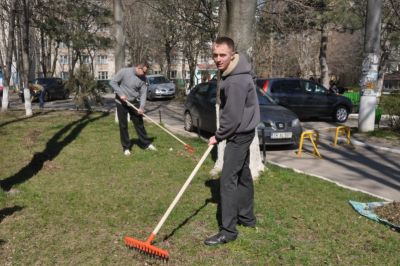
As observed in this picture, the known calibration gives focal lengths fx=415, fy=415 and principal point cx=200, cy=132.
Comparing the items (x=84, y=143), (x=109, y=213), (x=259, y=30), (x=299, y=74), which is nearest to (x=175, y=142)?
(x=84, y=143)

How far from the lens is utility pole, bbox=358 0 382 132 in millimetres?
11727

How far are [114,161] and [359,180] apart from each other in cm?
444

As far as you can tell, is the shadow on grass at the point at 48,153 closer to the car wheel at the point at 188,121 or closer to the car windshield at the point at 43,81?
the car wheel at the point at 188,121

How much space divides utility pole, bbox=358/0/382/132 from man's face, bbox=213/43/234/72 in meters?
8.98

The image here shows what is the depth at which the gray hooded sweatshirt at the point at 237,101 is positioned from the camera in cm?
400

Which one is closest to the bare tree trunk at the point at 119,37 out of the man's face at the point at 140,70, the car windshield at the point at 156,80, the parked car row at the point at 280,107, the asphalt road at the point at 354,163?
the parked car row at the point at 280,107

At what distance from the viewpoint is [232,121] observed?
13.2ft

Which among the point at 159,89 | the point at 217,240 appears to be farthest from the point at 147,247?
the point at 159,89

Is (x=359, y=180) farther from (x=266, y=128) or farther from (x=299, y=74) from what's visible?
(x=299, y=74)

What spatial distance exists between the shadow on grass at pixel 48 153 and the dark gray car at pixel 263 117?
10.7 feet

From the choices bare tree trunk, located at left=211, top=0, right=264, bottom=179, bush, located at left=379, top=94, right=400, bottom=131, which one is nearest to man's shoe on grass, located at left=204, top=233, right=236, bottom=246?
bare tree trunk, located at left=211, top=0, right=264, bottom=179

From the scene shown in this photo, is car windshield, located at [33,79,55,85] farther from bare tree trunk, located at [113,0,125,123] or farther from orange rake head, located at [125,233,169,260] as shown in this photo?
orange rake head, located at [125,233,169,260]

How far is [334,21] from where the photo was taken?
22094mm

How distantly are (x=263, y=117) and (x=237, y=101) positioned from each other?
5.78 metres
